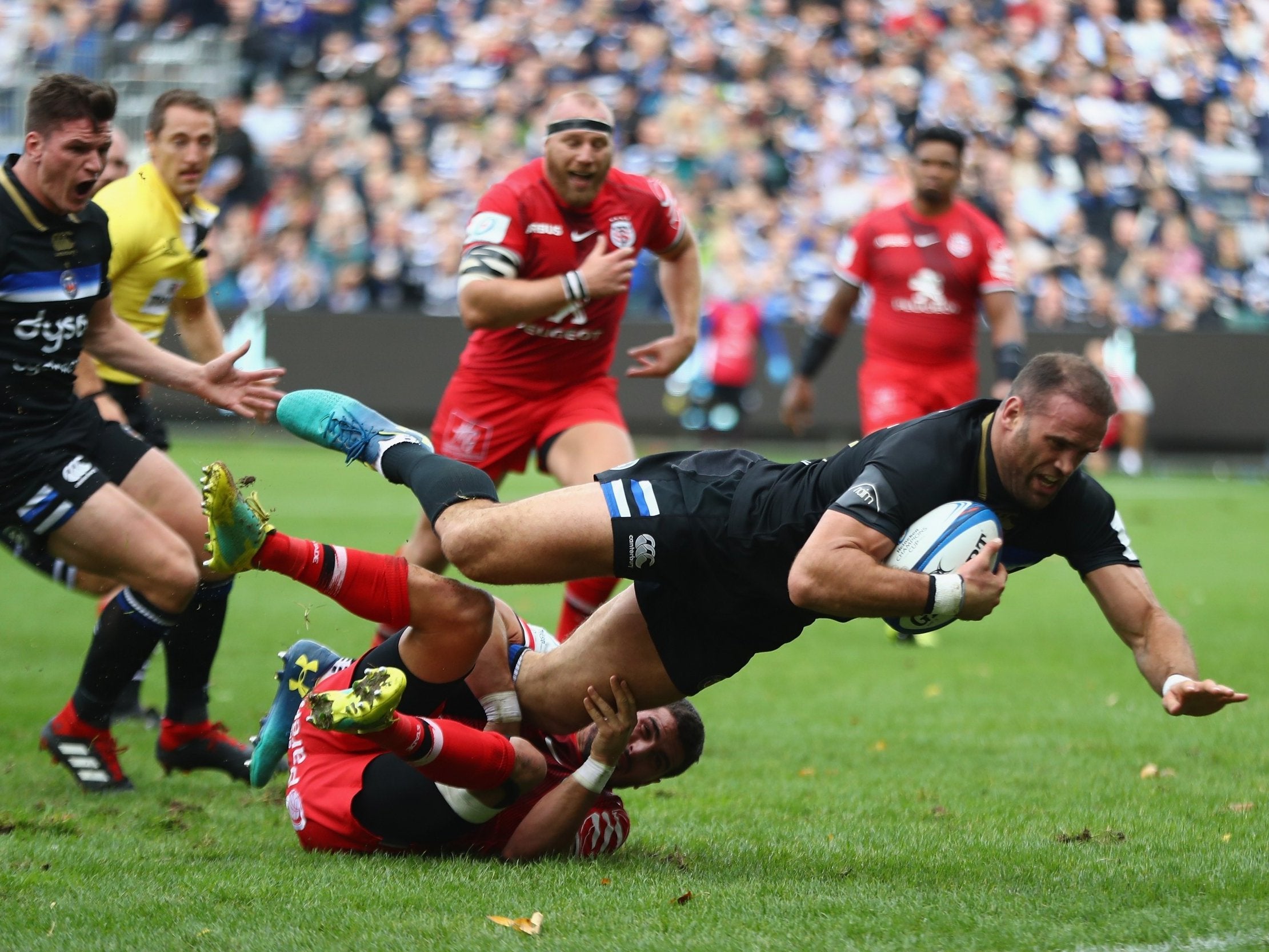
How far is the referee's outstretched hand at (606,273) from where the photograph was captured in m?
6.88

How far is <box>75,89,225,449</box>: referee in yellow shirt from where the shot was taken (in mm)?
7016

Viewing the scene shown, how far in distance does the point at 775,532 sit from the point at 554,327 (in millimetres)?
2720

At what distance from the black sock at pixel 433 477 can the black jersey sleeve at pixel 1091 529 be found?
191cm

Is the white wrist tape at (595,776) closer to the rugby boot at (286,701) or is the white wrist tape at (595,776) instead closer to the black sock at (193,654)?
the rugby boot at (286,701)

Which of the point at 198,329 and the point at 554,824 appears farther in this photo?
the point at 198,329

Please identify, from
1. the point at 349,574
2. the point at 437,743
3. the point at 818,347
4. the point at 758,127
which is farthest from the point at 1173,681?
the point at 758,127

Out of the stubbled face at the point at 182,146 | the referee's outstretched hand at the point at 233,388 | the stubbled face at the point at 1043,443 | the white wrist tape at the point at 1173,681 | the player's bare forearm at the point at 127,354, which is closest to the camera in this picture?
the stubbled face at the point at 1043,443

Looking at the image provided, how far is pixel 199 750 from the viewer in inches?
244

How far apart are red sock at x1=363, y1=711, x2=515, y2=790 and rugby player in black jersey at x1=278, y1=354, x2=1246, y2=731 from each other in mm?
566

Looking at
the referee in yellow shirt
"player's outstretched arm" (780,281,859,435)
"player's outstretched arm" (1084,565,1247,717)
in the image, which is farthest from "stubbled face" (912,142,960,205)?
"player's outstretched arm" (1084,565,1247,717)

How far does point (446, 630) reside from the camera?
498 cm

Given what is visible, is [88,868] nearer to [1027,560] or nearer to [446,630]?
[446,630]

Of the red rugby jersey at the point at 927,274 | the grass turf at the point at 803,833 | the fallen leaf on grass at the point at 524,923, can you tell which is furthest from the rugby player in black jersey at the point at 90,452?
the red rugby jersey at the point at 927,274

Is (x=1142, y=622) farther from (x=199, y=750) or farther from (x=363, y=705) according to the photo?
(x=199, y=750)
